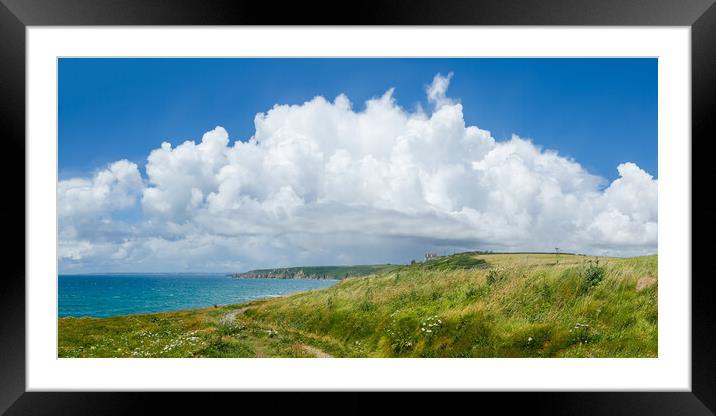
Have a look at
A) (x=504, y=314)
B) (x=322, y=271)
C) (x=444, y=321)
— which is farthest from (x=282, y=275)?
(x=504, y=314)

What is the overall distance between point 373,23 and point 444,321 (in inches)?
128

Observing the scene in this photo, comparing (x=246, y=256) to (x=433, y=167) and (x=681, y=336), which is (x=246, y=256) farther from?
(x=681, y=336)

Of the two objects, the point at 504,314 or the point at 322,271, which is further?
the point at 322,271

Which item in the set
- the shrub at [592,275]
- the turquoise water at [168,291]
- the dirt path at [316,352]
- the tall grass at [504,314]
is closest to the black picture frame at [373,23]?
the tall grass at [504,314]

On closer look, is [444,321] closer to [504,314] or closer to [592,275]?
[504,314]

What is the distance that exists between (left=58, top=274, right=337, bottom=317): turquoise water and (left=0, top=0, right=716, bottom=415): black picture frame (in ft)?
12.2

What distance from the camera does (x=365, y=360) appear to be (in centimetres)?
283

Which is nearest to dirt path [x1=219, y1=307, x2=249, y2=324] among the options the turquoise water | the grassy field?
the grassy field

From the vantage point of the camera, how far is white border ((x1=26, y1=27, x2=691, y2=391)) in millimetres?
2635

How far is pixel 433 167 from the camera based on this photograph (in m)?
5.36

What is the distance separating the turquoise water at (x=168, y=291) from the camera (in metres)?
6.59

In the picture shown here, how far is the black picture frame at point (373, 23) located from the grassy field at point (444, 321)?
128 centimetres

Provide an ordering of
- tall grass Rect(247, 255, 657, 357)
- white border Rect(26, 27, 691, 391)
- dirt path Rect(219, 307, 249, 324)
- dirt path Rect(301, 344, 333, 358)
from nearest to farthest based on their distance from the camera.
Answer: white border Rect(26, 27, 691, 391) < tall grass Rect(247, 255, 657, 357) < dirt path Rect(301, 344, 333, 358) < dirt path Rect(219, 307, 249, 324)

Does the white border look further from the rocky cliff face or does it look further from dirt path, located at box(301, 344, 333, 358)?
the rocky cliff face
